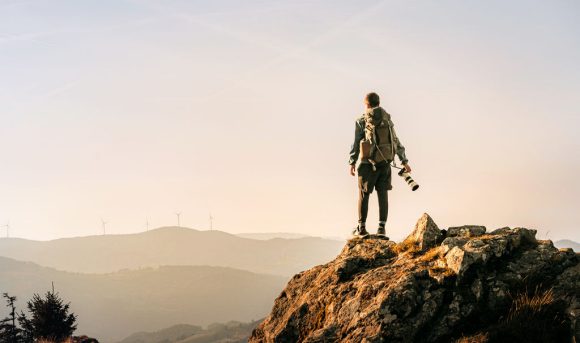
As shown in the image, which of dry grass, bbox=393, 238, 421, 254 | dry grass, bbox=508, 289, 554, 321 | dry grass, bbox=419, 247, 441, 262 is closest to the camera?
dry grass, bbox=508, 289, 554, 321

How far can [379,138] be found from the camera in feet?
40.5

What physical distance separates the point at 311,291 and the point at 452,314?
10.1 ft

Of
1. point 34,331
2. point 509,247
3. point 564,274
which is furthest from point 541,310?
point 34,331

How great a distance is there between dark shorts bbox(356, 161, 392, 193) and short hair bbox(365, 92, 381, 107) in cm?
160

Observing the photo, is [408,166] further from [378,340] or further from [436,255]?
[378,340]

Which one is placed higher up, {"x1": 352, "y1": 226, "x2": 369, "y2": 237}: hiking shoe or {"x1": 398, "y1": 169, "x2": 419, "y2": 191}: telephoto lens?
{"x1": 398, "y1": 169, "x2": 419, "y2": 191}: telephoto lens

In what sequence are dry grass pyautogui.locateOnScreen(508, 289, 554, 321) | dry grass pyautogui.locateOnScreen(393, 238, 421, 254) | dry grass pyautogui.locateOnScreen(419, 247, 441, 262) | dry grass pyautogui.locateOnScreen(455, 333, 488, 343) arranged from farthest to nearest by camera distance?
dry grass pyautogui.locateOnScreen(393, 238, 421, 254), dry grass pyautogui.locateOnScreen(419, 247, 441, 262), dry grass pyautogui.locateOnScreen(508, 289, 554, 321), dry grass pyautogui.locateOnScreen(455, 333, 488, 343)

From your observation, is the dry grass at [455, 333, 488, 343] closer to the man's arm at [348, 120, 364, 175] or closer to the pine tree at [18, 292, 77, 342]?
the man's arm at [348, 120, 364, 175]

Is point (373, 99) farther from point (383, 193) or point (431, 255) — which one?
point (431, 255)

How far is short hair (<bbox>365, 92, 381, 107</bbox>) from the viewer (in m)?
12.4

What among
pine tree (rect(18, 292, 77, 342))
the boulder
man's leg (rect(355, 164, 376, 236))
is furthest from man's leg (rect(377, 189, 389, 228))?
pine tree (rect(18, 292, 77, 342))

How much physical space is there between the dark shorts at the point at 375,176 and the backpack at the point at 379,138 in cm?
26

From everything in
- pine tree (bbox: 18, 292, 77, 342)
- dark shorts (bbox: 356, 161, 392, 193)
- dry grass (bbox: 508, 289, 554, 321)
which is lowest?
pine tree (bbox: 18, 292, 77, 342)

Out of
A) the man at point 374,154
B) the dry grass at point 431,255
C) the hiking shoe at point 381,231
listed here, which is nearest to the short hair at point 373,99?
the man at point 374,154
